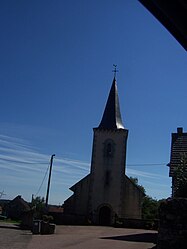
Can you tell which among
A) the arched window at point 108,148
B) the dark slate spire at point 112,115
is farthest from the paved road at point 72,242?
the dark slate spire at point 112,115

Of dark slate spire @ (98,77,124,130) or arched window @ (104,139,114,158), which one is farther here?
dark slate spire @ (98,77,124,130)

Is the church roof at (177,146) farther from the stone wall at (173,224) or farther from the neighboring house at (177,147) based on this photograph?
the stone wall at (173,224)

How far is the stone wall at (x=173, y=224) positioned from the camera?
1177 centimetres

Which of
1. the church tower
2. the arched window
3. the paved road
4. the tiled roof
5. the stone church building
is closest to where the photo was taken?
the paved road

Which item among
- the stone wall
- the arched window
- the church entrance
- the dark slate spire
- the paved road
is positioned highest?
the dark slate spire

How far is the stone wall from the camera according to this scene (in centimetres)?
1177

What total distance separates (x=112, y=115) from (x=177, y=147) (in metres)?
16.2

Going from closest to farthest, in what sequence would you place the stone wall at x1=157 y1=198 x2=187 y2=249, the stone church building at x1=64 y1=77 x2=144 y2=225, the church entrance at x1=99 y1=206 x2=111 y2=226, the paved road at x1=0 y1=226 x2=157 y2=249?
the stone wall at x1=157 y1=198 x2=187 y2=249, the paved road at x1=0 y1=226 x2=157 y2=249, the church entrance at x1=99 y1=206 x2=111 y2=226, the stone church building at x1=64 y1=77 x2=144 y2=225

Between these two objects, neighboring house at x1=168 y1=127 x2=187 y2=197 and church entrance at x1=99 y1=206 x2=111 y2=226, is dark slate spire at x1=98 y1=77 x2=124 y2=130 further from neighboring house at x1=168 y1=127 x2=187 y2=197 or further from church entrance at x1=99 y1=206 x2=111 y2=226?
neighboring house at x1=168 y1=127 x2=187 y2=197

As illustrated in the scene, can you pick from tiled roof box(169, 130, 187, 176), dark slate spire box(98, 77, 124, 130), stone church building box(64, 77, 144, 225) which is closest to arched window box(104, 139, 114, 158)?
stone church building box(64, 77, 144, 225)

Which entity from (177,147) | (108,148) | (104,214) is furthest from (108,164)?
(177,147)

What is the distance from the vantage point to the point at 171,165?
3117cm

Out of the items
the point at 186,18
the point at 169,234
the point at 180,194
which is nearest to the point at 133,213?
the point at 180,194

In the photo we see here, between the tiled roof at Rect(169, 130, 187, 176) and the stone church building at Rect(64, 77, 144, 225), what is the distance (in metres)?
11.0
